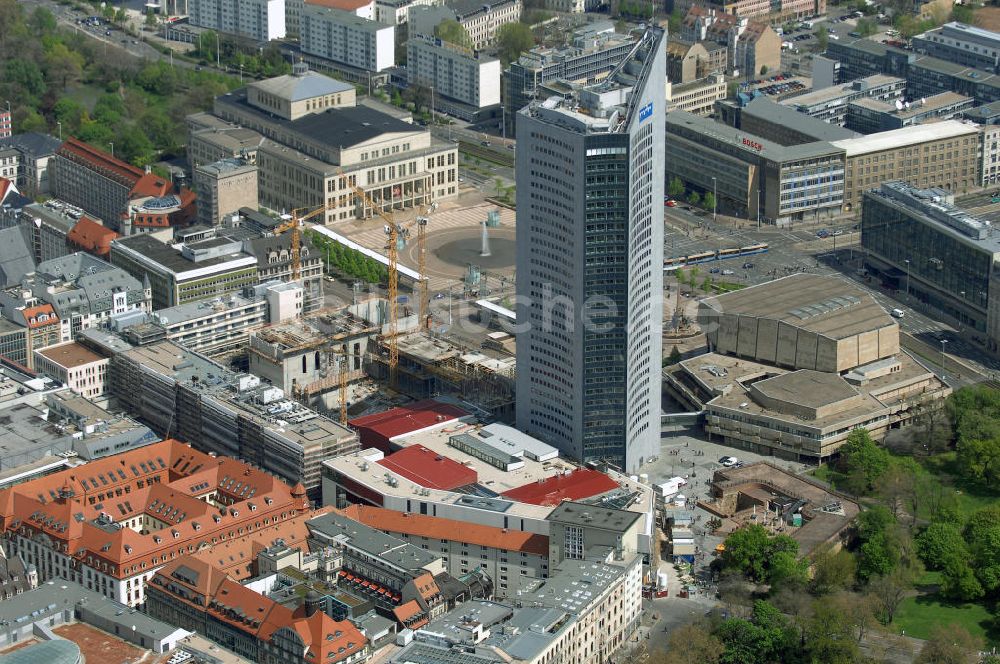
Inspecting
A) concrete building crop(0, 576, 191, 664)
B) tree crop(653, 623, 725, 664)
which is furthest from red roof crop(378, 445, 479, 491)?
concrete building crop(0, 576, 191, 664)

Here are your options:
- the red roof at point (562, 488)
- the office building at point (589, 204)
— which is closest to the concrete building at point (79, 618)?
the red roof at point (562, 488)

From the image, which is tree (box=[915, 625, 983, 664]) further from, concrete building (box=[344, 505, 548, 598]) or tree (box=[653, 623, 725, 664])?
concrete building (box=[344, 505, 548, 598])

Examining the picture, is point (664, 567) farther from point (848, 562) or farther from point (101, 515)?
point (101, 515)

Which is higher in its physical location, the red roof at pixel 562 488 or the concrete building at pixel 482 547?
the red roof at pixel 562 488

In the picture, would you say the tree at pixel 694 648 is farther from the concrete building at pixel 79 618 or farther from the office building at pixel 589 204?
the concrete building at pixel 79 618

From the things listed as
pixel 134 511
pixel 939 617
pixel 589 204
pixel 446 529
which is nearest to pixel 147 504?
pixel 134 511

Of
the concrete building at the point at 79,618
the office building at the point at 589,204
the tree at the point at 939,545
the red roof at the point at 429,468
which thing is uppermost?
the office building at the point at 589,204

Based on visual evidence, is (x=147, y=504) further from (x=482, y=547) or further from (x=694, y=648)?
(x=694, y=648)
